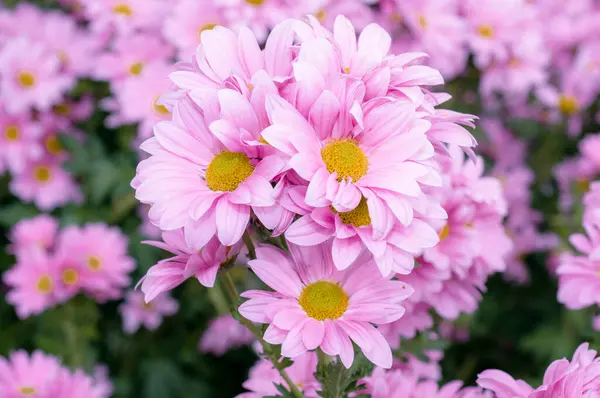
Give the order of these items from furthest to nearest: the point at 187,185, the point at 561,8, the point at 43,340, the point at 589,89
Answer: the point at 561,8 < the point at 589,89 < the point at 43,340 < the point at 187,185

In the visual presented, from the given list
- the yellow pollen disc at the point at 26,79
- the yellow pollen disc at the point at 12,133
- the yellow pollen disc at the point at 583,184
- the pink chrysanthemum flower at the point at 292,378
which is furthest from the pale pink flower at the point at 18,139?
the yellow pollen disc at the point at 583,184

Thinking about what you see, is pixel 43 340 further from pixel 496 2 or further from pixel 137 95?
pixel 496 2

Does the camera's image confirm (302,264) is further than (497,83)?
No

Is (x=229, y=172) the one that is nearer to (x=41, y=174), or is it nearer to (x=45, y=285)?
(x=45, y=285)

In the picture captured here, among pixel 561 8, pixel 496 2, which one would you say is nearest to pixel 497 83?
pixel 496 2

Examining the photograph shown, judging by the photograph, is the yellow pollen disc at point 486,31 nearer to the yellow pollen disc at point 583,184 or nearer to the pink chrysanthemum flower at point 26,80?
the yellow pollen disc at point 583,184

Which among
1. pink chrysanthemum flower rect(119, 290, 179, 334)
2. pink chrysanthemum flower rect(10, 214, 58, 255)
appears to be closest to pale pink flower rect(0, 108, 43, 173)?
pink chrysanthemum flower rect(10, 214, 58, 255)

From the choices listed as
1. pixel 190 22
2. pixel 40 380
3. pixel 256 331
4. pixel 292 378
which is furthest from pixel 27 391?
pixel 190 22

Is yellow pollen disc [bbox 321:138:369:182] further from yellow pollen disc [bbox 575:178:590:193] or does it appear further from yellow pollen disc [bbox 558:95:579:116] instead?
yellow pollen disc [bbox 558:95:579:116]
